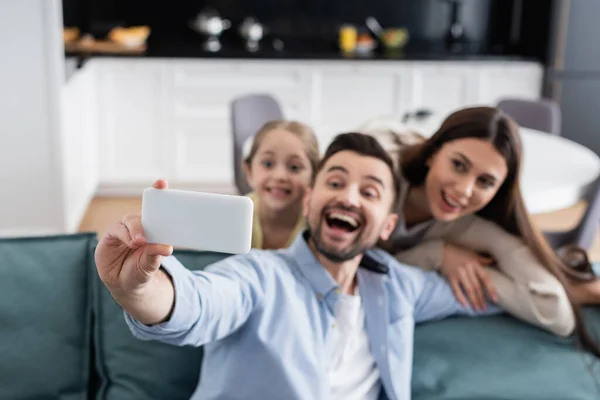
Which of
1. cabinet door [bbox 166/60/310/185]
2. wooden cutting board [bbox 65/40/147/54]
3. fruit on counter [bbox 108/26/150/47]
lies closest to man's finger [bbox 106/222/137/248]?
cabinet door [bbox 166/60/310/185]

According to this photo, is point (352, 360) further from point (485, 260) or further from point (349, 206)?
point (485, 260)

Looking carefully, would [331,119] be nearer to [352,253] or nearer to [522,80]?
[522,80]

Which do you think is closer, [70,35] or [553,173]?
[553,173]

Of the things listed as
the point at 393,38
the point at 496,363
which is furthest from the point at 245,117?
the point at 393,38

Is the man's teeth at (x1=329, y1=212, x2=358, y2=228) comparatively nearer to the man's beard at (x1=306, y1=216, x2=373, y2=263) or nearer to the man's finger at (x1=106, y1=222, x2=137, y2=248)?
the man's beard at (x1=306, y1=216, x2=373, y2=263)

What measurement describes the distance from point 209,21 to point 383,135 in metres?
3.63

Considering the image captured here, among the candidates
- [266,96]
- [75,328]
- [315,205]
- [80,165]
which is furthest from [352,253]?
[80,165]

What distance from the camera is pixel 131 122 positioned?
207 inches

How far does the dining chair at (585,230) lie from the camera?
299cm

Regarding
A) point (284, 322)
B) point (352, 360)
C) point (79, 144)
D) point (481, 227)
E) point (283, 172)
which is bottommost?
point (79, 144)

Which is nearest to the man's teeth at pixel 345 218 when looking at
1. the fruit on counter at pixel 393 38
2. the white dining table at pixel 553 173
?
the white dining table at pixel 553 173

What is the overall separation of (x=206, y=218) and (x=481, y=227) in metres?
1.06

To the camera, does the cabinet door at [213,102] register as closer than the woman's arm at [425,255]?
No

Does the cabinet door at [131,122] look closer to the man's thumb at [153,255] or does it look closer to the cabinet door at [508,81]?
the cabinet door at [508,81]
